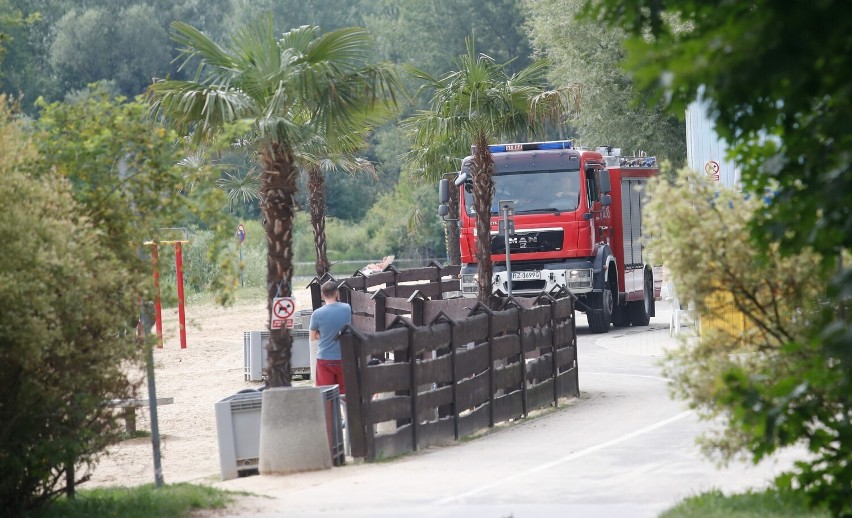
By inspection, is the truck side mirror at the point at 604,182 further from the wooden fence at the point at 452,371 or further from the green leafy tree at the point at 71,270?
the green leafy tree at the point at 71,270

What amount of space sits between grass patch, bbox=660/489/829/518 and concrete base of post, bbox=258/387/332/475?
4.37m

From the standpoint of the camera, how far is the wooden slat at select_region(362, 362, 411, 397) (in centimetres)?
1280

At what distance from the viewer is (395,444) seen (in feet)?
43.9

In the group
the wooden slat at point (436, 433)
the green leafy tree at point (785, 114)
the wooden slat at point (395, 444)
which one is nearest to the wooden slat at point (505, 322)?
the wooden slat at point (436, 433)

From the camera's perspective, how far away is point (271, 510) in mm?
10391

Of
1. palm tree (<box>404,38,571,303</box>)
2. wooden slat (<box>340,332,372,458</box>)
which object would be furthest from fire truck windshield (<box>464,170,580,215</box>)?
wooden slat (<box>340,332,372,458</box>)

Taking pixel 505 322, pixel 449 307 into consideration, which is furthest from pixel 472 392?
pixel 449 307

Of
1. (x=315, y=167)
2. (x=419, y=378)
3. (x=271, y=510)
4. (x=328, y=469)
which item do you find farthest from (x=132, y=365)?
(x=315, y=167)

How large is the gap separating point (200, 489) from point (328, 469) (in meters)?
1.74

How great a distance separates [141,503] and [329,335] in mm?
5106

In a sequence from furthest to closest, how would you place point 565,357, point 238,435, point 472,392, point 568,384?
point 565,357 → point 568,384 → point 472,392 → point 238,435

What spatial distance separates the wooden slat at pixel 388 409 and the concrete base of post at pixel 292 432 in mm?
485

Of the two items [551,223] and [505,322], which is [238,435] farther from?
[551,223]

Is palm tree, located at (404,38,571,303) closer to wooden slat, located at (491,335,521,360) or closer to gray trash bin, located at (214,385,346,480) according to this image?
wooden slat, located at (491,335,521,360)
